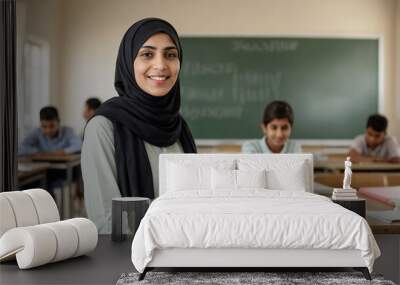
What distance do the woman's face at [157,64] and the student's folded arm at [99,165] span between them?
0.95 ft

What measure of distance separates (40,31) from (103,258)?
495 centimetres

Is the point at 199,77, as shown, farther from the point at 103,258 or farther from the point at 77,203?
the point at 103,258

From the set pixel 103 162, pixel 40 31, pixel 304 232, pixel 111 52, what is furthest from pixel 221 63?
pixel 304 232

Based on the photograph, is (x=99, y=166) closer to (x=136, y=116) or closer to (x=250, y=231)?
(x=136, y=116)

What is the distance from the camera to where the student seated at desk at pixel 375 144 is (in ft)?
22.6

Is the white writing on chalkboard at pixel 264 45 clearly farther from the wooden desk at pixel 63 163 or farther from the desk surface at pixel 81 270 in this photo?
the desk surface at pixel 81 270

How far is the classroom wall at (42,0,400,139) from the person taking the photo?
780 cm

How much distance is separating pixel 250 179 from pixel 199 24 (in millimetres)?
4246

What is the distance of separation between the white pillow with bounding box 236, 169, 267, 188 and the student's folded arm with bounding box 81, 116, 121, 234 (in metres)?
0.72

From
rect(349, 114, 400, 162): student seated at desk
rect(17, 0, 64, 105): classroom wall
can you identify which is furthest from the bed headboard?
rect(17, 0, 64, 105): classroom wall

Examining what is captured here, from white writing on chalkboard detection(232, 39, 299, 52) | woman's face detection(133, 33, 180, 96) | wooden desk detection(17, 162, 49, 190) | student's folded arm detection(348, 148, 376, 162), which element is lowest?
wooden desk detection(17, 162, 49, 190)

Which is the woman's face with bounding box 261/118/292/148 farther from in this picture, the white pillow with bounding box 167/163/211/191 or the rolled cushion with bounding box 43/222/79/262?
the rolled cushion with bounding box 43/222/79/262

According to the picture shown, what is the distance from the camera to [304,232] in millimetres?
2945

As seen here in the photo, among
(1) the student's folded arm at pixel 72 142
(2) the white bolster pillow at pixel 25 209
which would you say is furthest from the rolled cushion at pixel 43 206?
(1) the student's folded arm at pixel 72 142
